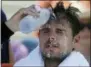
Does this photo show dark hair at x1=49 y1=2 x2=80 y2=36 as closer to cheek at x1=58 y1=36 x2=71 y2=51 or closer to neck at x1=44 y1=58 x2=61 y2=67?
cheek at x1=58 y1=36 x2=71 y2=51

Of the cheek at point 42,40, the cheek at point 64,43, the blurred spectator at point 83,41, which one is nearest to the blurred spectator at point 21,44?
the cheek at point 42,40

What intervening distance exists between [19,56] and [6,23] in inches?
9.2

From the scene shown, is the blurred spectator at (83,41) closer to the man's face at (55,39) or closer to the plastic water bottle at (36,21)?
the man's face at (55,39)

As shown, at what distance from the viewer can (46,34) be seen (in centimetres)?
351

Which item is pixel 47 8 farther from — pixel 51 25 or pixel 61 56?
pixel 61 56

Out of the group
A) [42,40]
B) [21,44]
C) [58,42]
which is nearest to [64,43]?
[58,42]

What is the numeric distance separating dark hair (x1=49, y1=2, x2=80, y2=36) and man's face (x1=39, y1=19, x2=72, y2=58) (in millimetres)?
33

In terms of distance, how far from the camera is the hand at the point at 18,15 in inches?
138

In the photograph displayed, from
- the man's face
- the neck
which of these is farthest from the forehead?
the neck

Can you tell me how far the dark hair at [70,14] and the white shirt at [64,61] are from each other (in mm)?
160

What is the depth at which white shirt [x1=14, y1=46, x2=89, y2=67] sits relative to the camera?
3.50 meters

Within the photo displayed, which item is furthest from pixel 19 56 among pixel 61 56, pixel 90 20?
pixel 90 20

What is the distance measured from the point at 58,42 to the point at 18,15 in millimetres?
317

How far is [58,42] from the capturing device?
3.50 metres
